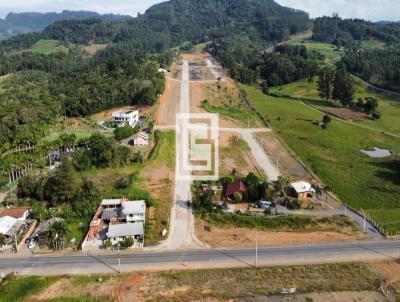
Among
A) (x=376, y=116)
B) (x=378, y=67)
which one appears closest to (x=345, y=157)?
(x=376, y=116)

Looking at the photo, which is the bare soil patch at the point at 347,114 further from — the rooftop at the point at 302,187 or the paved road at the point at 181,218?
the paved road at the point at 181,218

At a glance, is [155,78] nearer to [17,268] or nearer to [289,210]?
[289,210]

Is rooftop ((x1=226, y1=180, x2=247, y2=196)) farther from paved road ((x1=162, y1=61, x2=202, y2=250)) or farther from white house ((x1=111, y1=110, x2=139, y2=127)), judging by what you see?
white house ((x1=111, y1=110, x2=139, y2=127))

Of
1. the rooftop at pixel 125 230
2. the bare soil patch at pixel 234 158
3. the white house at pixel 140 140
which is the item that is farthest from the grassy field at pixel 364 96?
the rooftop at pixel 125 230

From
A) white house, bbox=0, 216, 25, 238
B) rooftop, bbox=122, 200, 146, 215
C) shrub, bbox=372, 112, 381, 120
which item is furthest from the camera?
shrub, bbox=372, 112, 381, 120

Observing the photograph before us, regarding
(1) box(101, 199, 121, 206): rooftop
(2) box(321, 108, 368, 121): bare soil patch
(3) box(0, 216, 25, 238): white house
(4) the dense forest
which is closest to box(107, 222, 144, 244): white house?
(1) box(101, 199, 121, 206): rooftop

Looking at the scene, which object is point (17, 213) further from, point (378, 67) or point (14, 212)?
point (378, 67)

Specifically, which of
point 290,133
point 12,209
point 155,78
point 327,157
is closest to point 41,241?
point 12,209
